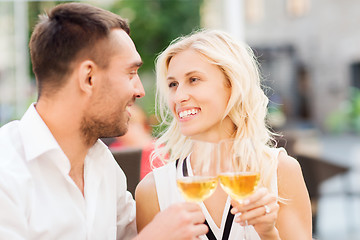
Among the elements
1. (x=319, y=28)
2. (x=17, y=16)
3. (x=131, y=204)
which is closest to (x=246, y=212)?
(x=131, y=204)

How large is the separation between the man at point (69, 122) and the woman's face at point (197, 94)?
25 cm

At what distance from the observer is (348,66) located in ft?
48.0

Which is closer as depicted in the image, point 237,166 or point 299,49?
point 237,166

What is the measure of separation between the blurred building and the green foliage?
1.06ft

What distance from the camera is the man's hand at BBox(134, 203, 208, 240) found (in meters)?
1.06

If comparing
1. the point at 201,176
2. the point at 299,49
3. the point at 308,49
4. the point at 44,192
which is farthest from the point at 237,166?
the point at 299,49

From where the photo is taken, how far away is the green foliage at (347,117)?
42.2 ft

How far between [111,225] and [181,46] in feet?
2.33

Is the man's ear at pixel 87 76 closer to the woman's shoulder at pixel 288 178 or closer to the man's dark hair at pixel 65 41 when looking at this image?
the man's dark hair at pixel 65 41

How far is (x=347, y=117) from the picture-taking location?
1408 cm

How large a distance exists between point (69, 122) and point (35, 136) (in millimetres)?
107

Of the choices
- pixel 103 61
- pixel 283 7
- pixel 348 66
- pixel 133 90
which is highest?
pixel 103 61

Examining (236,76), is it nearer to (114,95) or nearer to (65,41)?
(114,95)

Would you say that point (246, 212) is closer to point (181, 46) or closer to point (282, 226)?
point (282, 226)
